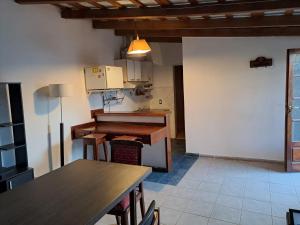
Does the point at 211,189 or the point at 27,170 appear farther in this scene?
the point at 211,189

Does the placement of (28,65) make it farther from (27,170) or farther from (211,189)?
(211,189)

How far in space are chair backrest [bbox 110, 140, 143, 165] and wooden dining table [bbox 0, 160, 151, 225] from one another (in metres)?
0.30

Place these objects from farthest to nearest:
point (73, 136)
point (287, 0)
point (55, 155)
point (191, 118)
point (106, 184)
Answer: point (191, 118)
point (73, 136)
point (55, 155)
point (287, 0)
point (106, 184)

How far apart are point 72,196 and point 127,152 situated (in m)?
0.97

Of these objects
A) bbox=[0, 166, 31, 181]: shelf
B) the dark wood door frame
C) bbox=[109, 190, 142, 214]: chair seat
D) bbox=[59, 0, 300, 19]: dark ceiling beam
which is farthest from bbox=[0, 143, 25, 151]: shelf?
the dark wood door frame

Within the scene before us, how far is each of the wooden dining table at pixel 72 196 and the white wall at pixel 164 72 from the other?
443 centimetres

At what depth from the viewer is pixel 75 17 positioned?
155 inches

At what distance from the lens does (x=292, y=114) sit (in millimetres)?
3824

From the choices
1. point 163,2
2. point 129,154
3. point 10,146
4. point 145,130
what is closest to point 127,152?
point 129,154

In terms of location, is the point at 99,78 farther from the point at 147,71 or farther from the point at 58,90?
the point at 147,71

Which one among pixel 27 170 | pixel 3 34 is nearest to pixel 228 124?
pixel 27 170

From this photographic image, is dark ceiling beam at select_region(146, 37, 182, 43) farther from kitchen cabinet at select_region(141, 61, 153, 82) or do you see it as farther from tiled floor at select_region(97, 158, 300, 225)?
tiled floor at select_region(97, 158, 300, 225)

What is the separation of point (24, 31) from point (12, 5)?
0.34m

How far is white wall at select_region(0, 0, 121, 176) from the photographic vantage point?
10.5 feet
